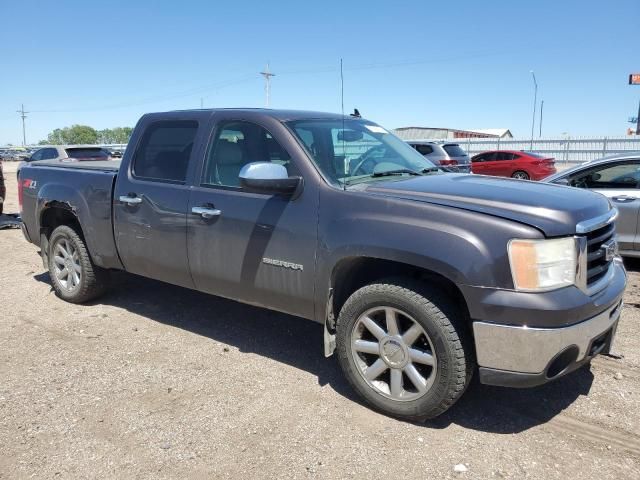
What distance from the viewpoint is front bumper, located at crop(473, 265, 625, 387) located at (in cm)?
283

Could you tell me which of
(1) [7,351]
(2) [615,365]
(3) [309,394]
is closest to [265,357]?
(3) [309,394]

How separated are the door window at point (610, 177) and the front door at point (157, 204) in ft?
16.5

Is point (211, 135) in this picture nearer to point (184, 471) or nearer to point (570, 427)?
point (184, 471)

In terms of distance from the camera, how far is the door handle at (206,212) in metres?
3.98

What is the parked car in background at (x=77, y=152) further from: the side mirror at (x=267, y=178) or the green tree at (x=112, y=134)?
the green tree at (x=112, y=134)

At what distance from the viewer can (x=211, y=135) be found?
4242 millimetres

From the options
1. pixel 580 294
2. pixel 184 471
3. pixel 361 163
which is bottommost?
pixel 184 471

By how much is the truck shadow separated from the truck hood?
1221mm

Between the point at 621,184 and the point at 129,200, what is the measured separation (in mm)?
5670

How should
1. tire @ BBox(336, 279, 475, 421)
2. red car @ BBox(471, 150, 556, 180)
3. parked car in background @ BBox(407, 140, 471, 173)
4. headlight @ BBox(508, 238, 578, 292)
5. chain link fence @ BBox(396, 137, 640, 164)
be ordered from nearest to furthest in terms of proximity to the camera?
headlight @ BBox(508, 238, 578, 292)
tire @ BBox(336, 279, 475, 421)
parked car in background @ BBox(407, 140, 471, 173)
red car @ BBox(471, 150, 556, 180)
chain link fence @ BBox(396, 137, 640, 164)

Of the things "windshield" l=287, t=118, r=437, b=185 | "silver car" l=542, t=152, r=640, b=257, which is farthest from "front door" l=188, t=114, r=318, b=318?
"silver car" l=542, t=152, r=640, b=257

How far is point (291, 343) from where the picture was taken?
458 centimetres

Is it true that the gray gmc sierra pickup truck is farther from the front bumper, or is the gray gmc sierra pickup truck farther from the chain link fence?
the chain link fence

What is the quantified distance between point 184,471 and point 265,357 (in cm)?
148
